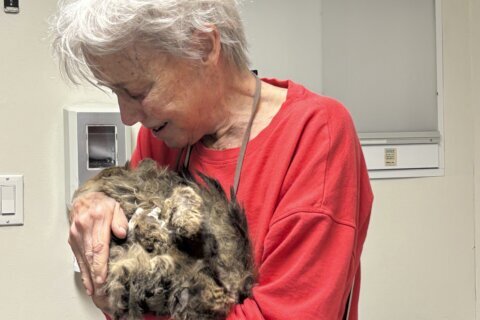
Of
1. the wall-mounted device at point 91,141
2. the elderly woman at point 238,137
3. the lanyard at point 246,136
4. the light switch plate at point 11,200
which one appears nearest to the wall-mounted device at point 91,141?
the wall-mounted device at point 91,141

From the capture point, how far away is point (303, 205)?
1.13 meters

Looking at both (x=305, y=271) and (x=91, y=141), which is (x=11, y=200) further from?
(x=305, y=271)

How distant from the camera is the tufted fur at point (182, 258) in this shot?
1127 millimetres

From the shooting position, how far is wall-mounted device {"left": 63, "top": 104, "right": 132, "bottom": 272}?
6.64 ft

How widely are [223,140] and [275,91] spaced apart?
0.50ft

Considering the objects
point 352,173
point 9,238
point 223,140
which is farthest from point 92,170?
point 352,173

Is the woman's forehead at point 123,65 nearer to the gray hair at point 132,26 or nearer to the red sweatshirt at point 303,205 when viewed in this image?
the gray hair at point 132,26

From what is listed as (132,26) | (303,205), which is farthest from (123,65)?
(303,205)

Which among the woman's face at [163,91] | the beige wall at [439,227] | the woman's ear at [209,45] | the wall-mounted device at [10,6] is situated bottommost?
the beige wall at [439,227]

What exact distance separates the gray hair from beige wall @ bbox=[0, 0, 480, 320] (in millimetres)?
851

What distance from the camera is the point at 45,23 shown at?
205 centimetres

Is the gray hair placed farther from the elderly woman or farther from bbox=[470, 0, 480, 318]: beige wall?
bbox=[470, 0, 480, 318]: beige wall

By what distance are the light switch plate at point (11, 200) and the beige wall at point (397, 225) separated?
0.03 m

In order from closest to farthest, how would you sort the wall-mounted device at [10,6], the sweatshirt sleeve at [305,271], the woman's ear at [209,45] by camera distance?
the sweatshirt sleeve at [305,271] → the woman's ear at [209,45] → the wall-mounted device at [10,6]
